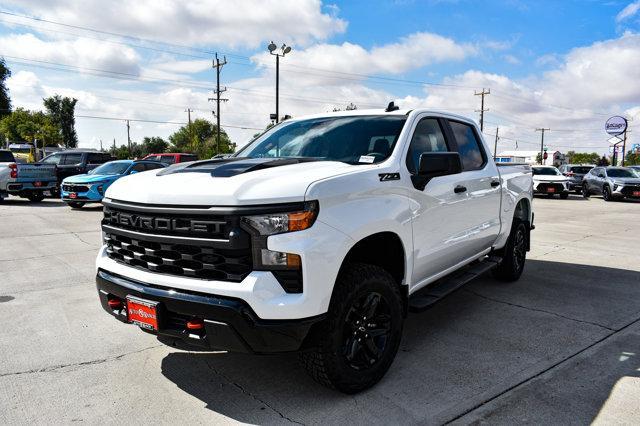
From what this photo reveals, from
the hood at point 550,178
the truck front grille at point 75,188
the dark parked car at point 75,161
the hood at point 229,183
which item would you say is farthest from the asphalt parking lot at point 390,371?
the hood at point 550,178

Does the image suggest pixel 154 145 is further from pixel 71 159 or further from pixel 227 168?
pixel 227 168

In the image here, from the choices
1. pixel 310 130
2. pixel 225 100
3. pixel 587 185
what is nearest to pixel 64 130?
pixel 225 100

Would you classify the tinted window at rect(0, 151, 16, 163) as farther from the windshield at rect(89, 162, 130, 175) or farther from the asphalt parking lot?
the asphalt parking lot

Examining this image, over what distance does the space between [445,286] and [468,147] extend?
150 cm

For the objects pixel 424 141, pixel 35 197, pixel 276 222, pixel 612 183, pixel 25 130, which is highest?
pixel 25 130

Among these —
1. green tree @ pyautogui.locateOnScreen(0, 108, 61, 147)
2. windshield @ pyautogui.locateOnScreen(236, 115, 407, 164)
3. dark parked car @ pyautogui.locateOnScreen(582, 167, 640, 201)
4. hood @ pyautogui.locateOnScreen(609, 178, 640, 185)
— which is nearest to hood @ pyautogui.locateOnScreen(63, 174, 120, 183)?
windshield @ pyautogui.locateOnScreen(236, 115, 407, 164)

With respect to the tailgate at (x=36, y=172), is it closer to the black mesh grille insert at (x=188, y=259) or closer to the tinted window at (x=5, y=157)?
the tinted window at (x=5, y=157)

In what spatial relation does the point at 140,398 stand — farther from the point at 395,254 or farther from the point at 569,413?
the point at 569,413

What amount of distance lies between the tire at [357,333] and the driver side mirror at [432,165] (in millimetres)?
777

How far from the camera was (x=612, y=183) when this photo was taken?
21.1 m

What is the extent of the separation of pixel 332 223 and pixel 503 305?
Result: 3065 millimetres

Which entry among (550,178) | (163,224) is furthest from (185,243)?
(550,178)

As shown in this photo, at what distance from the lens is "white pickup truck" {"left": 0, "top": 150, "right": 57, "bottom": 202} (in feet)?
50.1

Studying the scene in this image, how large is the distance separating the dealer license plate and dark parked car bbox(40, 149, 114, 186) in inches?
677
